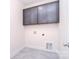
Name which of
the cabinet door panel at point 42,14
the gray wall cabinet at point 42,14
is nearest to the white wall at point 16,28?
the gray wall cabinet at point 42,14

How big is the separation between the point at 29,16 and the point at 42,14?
802 millimetres

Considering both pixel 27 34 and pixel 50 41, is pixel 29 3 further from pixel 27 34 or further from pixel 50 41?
pixel 50 41

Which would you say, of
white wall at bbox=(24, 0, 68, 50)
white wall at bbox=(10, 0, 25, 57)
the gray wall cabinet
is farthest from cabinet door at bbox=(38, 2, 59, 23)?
white wall at bbox=(10, 0, 25, 57)

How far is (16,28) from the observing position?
3.67 metres

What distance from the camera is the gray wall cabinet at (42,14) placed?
326cm

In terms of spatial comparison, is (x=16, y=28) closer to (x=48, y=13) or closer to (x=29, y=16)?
(x=29, y=16)

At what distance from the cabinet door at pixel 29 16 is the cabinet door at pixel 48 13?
30cm

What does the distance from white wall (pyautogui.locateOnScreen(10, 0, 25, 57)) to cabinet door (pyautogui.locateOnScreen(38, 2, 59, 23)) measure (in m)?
1.00

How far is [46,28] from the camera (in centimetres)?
374

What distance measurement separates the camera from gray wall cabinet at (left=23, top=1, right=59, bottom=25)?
3.26 metres

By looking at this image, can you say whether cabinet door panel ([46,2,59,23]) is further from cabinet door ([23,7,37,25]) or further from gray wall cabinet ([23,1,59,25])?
cabinet door ([23,7,37,25])

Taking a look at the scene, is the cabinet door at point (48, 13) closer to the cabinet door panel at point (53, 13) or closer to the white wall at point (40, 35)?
the cabinet door panel at point (53, 13)

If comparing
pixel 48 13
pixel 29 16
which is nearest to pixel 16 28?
pixel 29 16
